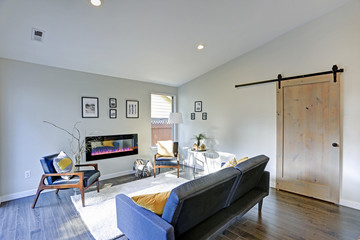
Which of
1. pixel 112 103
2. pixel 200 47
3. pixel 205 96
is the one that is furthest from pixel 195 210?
pixel 205 96

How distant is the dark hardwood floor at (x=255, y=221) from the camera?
85.1 inches

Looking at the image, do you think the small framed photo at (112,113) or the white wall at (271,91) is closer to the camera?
the white wall at (271,91)

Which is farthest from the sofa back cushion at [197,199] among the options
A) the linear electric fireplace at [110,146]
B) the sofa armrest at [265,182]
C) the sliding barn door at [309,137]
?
the linear electric fireplace at [110,146]

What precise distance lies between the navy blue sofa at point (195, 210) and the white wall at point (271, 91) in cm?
195

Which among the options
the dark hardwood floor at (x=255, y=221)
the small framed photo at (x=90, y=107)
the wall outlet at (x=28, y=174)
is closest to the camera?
the dark hardwood floor at (x=255, y=221)

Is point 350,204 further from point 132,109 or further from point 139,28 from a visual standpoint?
point 132,109

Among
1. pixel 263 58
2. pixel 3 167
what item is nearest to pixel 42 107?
pixel 3 167

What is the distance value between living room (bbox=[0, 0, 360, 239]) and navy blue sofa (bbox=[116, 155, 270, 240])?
2022 mm

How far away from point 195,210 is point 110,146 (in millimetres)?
3344

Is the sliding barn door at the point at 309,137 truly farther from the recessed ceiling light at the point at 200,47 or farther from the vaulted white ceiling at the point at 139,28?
the recessed ceiling light at the point at 200,47

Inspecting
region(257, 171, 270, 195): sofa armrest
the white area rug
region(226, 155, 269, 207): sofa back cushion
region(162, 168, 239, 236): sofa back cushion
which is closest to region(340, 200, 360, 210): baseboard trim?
region(257, 171, 270, 195): sofa armrest

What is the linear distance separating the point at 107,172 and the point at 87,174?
1.09m

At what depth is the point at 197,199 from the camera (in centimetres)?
142

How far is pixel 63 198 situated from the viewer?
3180 mm
